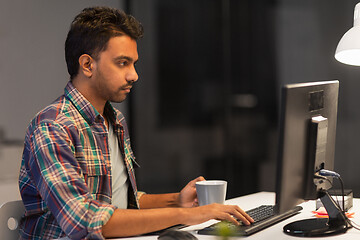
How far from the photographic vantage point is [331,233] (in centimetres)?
Answer: 155

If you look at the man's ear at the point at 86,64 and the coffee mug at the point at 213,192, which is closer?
the coffee mug at the point at 213,192

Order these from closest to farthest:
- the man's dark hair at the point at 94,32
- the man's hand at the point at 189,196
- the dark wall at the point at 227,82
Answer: the man's dark hair at the point at 94,32 < the man's hand at the point at 189,196 < the dark wall at the point at 227,82

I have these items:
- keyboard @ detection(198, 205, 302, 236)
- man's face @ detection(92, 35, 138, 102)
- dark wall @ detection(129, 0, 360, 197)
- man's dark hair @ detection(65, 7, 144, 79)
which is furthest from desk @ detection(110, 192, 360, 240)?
dark wall @ detection(129, 0, 360, 197)

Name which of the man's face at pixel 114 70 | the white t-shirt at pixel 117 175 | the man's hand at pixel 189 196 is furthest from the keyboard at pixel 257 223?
the man's face at pixel 114 70

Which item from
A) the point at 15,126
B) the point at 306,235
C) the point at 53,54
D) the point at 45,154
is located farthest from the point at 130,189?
the point at 53,54

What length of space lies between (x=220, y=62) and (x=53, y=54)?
1.23 meters

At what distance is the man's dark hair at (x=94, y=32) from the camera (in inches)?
71.7

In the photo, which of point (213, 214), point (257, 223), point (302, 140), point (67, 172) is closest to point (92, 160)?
point (67, 172)

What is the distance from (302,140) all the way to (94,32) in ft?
2.55

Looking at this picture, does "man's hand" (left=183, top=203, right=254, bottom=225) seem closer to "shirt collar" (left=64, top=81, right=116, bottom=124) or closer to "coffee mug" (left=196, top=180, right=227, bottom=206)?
"coffee mug" (left=196, top=180, right=227, bottom=206)

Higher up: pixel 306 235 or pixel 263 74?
pixel 263 74

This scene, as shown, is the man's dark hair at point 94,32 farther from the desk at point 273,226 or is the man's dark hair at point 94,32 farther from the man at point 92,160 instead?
the desk at point 273,226

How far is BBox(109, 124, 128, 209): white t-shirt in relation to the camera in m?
1.91

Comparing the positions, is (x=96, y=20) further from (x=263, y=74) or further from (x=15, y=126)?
(x=263, y=74)
